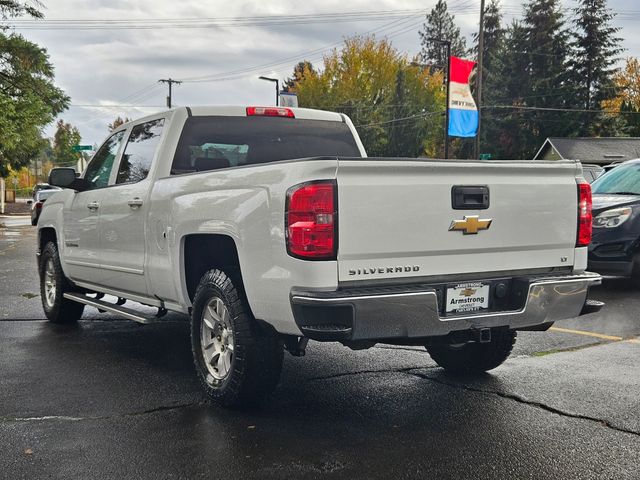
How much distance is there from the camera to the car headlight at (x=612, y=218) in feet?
30.8

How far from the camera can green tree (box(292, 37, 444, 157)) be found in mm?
66312

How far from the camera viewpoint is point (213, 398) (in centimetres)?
455

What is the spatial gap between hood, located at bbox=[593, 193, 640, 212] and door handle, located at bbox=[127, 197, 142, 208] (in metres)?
6.44

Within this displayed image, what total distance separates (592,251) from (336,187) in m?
6.67

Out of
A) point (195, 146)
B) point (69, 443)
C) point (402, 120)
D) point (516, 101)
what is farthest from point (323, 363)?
point (402, 120)

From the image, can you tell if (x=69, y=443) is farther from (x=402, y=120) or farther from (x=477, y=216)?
(x=402, y=120)

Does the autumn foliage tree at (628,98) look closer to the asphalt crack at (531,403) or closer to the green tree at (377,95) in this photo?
the green tree at (377,95)

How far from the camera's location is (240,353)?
169 inches

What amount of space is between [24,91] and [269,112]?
33.7 meters

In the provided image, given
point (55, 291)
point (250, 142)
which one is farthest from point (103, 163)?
point (250, 142)

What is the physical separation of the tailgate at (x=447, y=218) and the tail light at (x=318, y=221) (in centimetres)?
4

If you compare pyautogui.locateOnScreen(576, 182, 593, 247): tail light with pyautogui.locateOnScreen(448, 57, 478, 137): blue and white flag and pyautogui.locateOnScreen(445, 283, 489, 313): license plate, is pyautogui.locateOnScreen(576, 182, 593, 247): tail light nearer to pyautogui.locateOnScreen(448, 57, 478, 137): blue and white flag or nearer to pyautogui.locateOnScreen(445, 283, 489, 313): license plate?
pyautogui.locateOnScreen(445, 283, 489, 313): license plate

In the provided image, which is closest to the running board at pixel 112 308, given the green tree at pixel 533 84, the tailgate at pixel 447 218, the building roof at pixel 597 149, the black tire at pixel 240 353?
the black tire at pixel 240 353

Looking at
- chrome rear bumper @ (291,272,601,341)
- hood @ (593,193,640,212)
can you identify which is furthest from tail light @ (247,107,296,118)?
hood @ (593,193,640,212)
